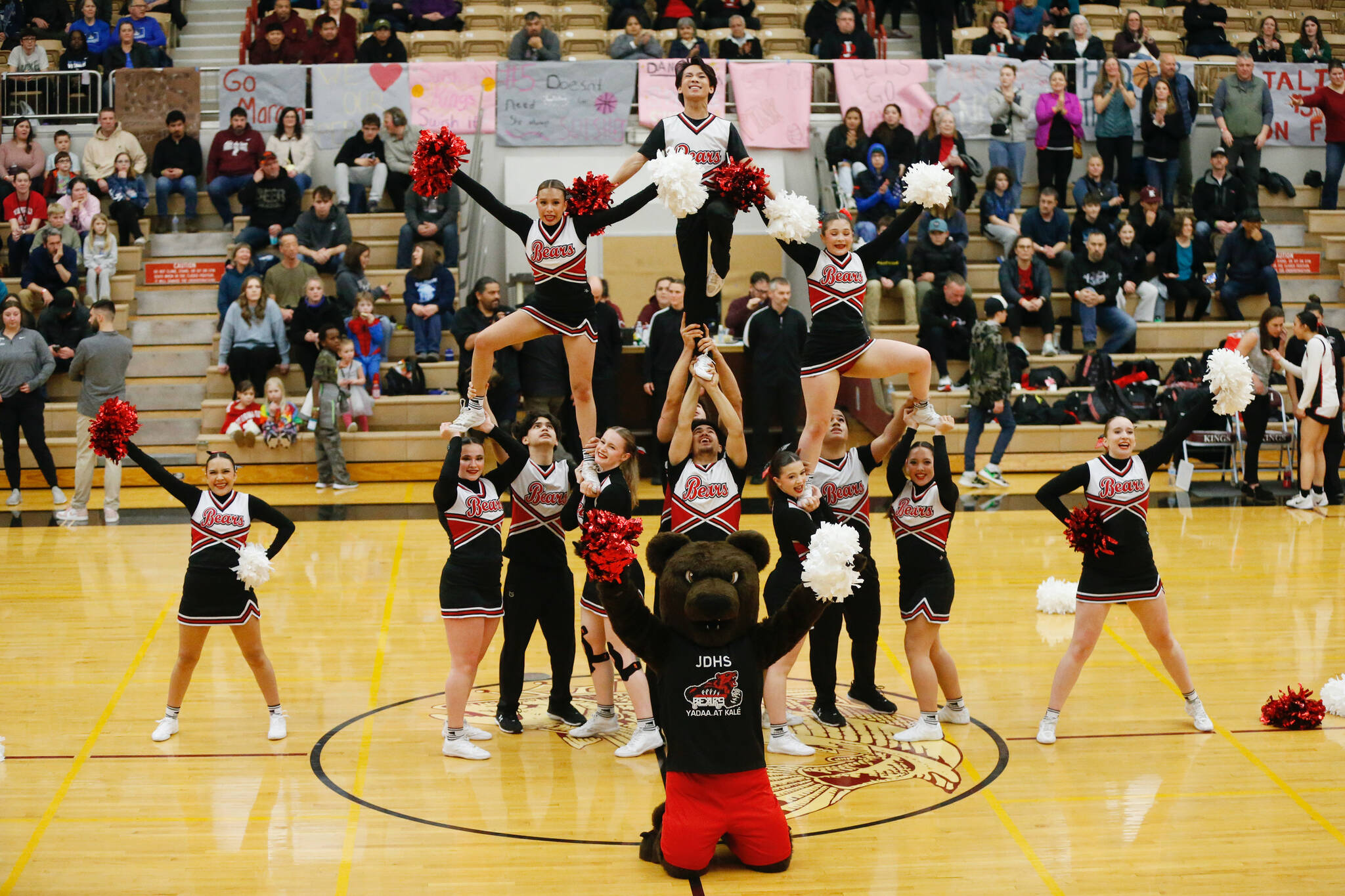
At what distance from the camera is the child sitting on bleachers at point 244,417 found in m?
13.1

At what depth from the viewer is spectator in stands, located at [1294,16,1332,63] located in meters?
17.0

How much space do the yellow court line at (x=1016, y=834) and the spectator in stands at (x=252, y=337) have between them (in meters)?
8.77

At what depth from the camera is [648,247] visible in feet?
50.3

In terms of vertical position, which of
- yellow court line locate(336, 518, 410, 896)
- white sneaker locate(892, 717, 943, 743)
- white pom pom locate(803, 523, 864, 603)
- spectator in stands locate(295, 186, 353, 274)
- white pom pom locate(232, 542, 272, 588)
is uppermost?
spectator in stands locate(295, 186, 353, 274)

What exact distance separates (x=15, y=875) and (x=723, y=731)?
2857 mm

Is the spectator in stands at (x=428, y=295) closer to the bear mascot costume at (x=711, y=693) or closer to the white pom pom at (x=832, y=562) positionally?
the bear mascot costume at (x=711, y=693)

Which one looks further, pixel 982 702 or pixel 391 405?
pixel 391 405

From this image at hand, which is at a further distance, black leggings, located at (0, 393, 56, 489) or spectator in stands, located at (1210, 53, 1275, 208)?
spectator in stands, located at (1210, 53, 1275, 208)

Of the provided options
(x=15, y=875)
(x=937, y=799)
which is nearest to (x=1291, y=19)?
(x=937, y=799)

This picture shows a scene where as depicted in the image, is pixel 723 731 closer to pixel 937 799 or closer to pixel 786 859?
pixel 786 859

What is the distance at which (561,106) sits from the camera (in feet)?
49.7

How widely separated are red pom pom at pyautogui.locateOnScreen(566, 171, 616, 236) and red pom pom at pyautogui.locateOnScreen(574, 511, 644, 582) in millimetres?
1607

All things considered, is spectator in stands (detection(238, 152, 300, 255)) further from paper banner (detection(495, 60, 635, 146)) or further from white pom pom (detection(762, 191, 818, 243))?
white pom pom (detection(762, 191, 818, 243))

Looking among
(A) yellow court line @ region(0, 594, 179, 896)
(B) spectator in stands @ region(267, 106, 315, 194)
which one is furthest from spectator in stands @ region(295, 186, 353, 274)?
(A) yellow court line @ region(0, 594, 179, 896)
